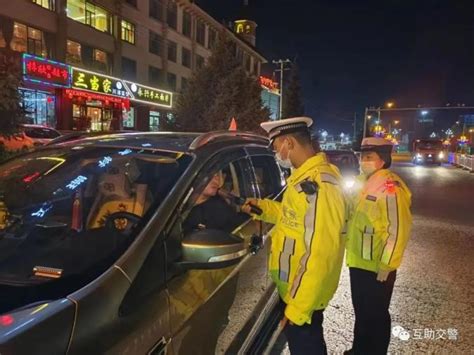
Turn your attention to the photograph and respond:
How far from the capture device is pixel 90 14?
26953mm

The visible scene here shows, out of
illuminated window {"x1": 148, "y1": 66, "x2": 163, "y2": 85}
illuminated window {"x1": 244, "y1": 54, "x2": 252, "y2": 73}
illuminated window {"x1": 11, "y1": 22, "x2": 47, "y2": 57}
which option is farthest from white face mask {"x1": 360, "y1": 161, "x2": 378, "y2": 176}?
illuminated window {"x1": 244, "y1": 54, "x2": 252, "y2": 73}

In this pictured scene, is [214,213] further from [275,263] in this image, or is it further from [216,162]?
[275,263]

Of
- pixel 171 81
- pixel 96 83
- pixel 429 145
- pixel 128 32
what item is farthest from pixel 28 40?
pixel 429 145

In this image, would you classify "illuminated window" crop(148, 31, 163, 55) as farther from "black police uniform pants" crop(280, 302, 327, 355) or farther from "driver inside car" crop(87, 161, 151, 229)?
"black police uniform pants" crop(280, 302, 327, 355)

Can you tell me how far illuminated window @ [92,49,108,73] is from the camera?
27.7m

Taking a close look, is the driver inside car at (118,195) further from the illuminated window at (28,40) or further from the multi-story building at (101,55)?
the illuminated window at (28,40)

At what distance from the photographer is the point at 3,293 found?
5.60 feet

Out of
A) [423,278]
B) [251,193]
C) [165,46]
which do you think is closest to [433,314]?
[423,278]

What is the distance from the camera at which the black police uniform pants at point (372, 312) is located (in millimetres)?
3260

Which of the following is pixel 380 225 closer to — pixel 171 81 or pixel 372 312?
pixel 372 312

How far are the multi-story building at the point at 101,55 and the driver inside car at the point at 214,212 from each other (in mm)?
15651

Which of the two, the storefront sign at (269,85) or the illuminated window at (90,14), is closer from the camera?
the illuminated window at (90,14)

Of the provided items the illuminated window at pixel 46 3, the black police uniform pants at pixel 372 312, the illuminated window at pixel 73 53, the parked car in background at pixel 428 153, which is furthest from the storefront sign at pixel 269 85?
the black police uniform pants at pixel 372 312

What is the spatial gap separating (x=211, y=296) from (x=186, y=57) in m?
39.2
